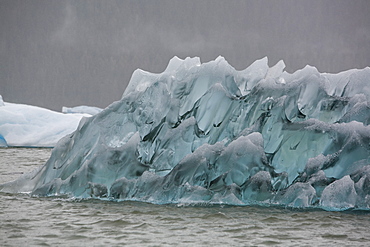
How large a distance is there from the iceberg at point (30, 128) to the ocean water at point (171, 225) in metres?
17.3

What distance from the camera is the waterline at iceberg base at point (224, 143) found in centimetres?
705

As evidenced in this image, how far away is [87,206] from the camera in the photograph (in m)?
6.94

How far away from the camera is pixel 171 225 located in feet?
18.6

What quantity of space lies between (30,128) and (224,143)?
749 inches

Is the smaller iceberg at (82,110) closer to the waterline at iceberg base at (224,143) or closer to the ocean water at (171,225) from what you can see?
the waterline at iceberg base at (224,143)

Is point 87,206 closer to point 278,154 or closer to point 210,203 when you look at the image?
point 210,203

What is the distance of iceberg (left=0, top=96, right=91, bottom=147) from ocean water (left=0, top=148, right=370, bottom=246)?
682 inches

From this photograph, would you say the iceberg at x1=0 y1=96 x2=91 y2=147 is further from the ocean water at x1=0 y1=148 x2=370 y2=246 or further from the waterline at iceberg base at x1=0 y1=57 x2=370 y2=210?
the ocean water at x1=0 y1=148 x2=370 y2=246

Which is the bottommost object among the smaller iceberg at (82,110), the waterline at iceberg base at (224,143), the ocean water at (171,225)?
the ocean water at (171,225)

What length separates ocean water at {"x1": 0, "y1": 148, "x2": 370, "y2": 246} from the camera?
5.03 m

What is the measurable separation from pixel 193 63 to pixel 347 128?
3012 millimetres

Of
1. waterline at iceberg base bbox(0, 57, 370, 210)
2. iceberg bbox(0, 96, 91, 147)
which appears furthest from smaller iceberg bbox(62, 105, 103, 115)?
waterline at iceberg base bbox(0, 57, 370, 210)

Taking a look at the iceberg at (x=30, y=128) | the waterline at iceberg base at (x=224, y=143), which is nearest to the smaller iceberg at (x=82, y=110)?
the iceberg at (x=30, y=128)

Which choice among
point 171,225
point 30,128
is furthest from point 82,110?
point 171,225
